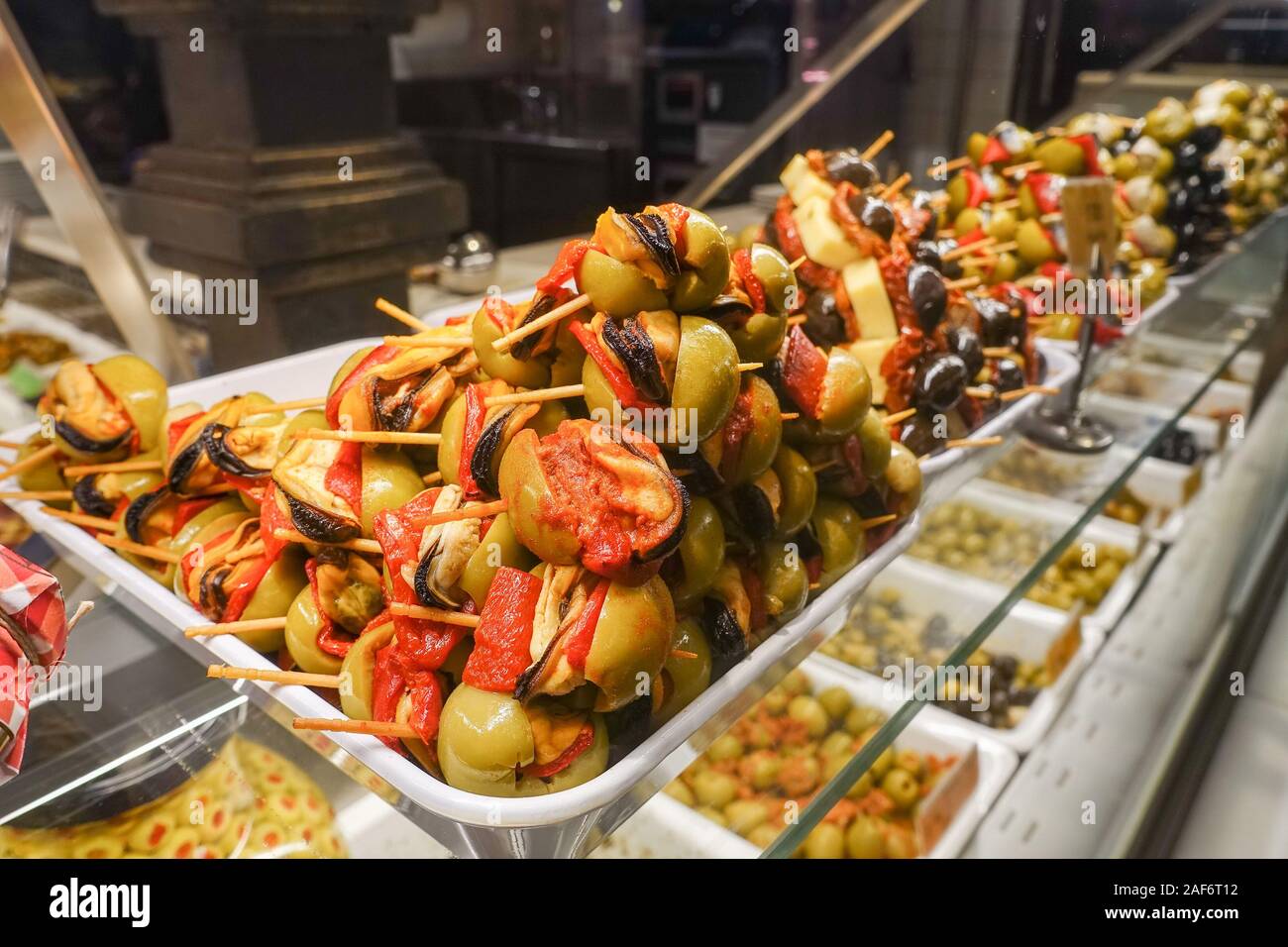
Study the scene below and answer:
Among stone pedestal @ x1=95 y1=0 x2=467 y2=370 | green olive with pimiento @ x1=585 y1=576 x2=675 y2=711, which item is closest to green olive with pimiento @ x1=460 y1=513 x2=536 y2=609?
green olive with pimiento @ x1=585 y1=576 x2=675 y2=711

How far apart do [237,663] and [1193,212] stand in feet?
9.18

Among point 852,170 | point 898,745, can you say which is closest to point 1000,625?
point 898,745

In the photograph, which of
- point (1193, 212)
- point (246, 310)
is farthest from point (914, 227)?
point (1193, 212)

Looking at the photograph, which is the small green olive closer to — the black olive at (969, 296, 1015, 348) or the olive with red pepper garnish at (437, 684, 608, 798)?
the olive with red pepper garnish at (437, 684, 608, 798)

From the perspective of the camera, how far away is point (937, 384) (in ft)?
4.30

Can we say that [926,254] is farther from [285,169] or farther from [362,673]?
[285,169]

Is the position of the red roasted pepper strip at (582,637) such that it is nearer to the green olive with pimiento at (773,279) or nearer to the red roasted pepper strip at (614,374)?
the red roasted pepper strip at (614,374)

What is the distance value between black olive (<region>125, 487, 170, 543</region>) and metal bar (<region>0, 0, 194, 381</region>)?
0.76m

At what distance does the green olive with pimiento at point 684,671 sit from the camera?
2.57 feet

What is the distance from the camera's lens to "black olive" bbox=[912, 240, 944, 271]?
1494mm

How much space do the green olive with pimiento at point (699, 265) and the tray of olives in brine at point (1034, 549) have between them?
0.69 meters

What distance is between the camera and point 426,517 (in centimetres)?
77

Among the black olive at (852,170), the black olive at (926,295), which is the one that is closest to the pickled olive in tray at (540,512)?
the black olive at (926,295)
